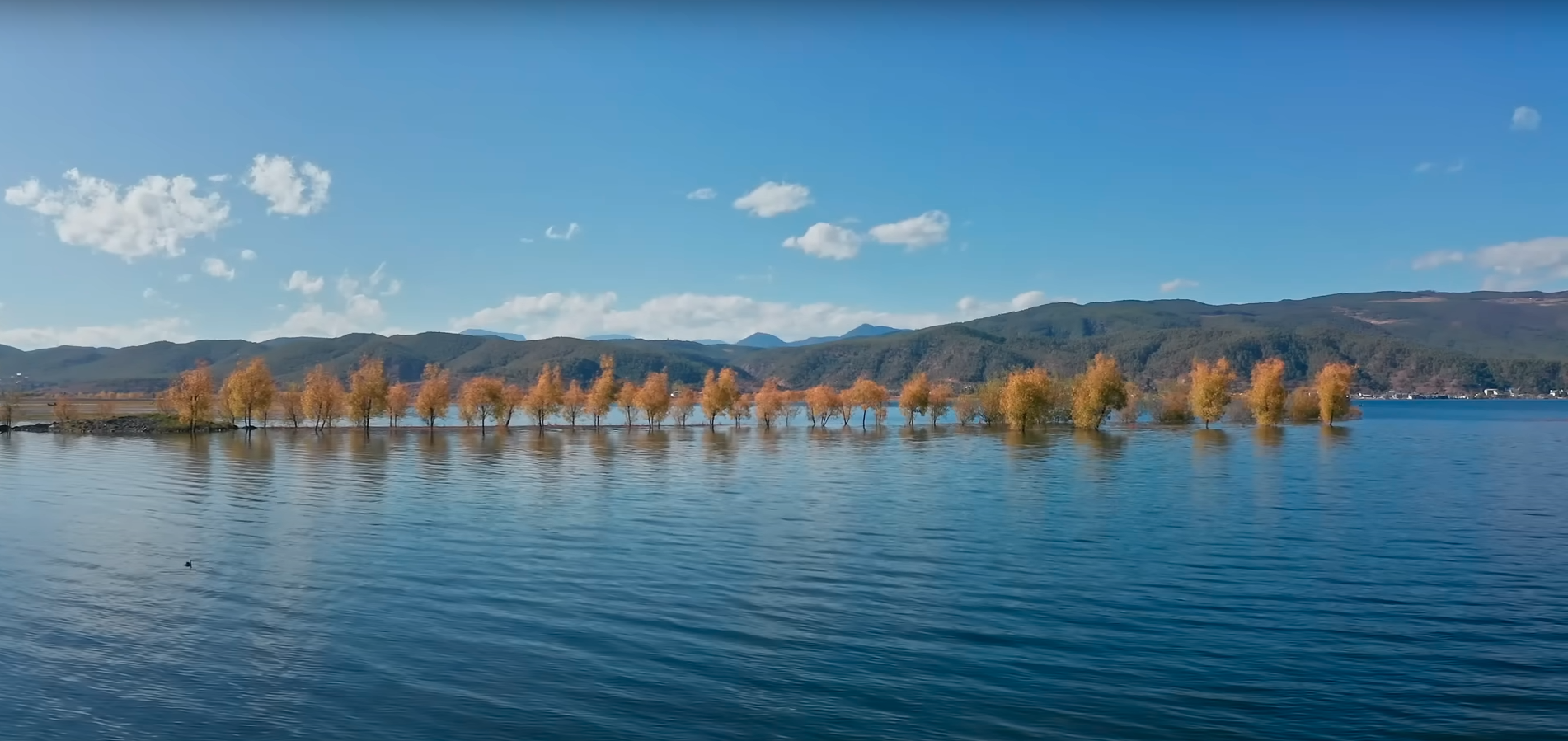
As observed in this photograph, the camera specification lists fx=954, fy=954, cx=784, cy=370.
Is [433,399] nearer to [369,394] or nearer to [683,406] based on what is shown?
[369,394]

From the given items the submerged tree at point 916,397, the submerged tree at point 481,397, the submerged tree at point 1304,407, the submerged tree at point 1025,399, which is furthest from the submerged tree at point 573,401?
the submerged tree at point 1304,407

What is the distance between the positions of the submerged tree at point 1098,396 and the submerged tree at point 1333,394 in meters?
27.9

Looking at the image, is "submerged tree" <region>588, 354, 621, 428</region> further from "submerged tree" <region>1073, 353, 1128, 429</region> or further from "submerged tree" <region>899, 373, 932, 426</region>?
"submerged tree" <region>1073, 353, 1128, 429</region>

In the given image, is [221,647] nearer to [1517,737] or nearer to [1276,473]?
[1517,737]

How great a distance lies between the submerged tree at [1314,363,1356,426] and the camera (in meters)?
126

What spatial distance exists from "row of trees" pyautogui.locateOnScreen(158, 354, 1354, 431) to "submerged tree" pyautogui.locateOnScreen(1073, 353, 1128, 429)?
0.14 m

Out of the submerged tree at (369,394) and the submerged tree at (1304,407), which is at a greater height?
the submerged tree at (369,394)

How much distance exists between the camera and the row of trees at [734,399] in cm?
11862

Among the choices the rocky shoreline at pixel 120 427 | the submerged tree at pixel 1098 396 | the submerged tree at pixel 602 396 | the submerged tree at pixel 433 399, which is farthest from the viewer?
the submerged tree at pixel 602 396

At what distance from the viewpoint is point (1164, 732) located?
1266 centimetres

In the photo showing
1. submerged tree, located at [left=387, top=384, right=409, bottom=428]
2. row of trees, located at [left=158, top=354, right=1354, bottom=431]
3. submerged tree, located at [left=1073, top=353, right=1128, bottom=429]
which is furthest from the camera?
submerged tree, located at [left=387, top=384, right=409, bottom=428]

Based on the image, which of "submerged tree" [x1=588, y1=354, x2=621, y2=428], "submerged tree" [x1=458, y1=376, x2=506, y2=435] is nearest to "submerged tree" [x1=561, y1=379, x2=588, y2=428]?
"submerged tree" [x1=588, y1=354, x2=621, y2=428]

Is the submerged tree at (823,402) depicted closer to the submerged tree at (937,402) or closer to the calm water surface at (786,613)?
the submerged tree at (937,402)

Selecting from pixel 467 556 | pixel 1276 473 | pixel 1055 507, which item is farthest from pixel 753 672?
pixel 1276 473
